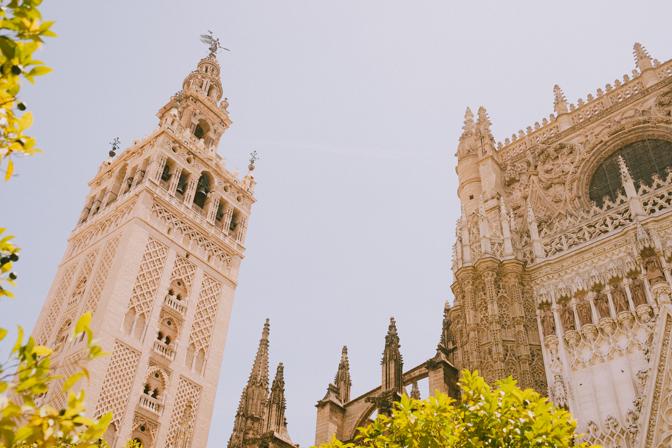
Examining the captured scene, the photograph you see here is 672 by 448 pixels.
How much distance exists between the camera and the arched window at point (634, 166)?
17.3m

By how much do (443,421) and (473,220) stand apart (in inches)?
451

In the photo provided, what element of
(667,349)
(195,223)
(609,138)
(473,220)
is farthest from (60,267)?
(667,349)

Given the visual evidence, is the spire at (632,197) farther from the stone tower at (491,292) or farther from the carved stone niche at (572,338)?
the carved stone niche at (572,338)

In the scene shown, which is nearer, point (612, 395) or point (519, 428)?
point (519, 428)

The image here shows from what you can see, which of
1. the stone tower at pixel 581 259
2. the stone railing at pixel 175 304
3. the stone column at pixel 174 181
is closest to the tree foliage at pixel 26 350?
the stone tower at pixel 581 259

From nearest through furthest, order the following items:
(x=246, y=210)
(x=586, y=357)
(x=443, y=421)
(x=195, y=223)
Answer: (x=443, y=421), (x=586, y=357), (x=195, y=223), (x=246, y=210)

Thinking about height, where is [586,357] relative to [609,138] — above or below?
below

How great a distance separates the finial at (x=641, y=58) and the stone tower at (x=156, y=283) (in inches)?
749

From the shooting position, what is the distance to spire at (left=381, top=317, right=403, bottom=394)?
55.6ft

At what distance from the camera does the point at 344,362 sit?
2136 cm

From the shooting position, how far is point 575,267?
50.8 feet

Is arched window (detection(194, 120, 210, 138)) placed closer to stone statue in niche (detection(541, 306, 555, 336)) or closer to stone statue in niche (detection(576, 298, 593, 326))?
stone statue in niche (detection(541, 306, 555, 336))

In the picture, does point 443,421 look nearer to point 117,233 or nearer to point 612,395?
point 612,395

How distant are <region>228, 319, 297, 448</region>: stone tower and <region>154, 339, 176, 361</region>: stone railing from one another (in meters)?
3.31
